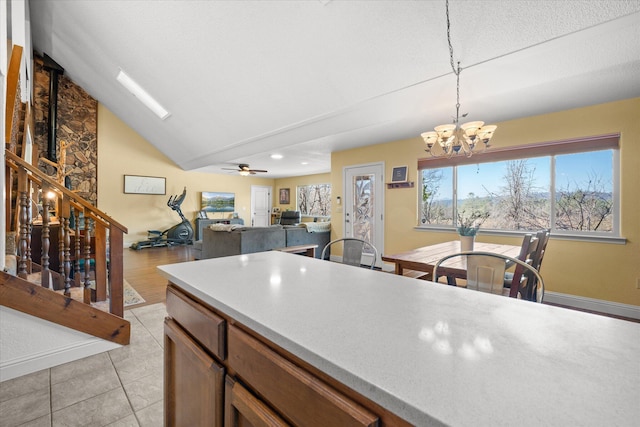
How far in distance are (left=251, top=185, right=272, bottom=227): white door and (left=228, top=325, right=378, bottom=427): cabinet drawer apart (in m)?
9.40

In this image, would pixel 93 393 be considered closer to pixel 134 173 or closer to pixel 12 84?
pixel 12 84

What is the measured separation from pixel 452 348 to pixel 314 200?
868 centimetres

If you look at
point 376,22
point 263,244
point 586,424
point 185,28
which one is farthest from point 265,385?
point 263,244

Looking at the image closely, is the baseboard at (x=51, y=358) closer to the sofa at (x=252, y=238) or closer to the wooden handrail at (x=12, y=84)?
the wooden handrail at (x=12, y=84)

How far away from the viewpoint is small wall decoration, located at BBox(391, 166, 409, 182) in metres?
4.66

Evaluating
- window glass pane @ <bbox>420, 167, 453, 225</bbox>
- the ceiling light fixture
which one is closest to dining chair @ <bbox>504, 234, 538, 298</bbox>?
window glass pane @ <bbox>420, 167, 453, 225</bbox>

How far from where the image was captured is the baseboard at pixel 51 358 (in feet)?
5.93

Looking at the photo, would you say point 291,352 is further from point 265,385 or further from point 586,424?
point 586,424

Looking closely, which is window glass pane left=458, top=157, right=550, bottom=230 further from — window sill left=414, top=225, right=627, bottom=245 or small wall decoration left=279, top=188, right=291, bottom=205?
small wall decoration left=279, top=188, right=291, bottom=205

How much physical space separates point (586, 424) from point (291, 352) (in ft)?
1.58

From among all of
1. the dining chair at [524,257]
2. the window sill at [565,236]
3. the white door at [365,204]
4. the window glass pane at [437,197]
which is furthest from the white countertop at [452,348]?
the white door at [365,204]

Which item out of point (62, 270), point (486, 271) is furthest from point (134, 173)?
point (486, 271)

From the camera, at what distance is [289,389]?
1.99ft

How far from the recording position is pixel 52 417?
150cm
